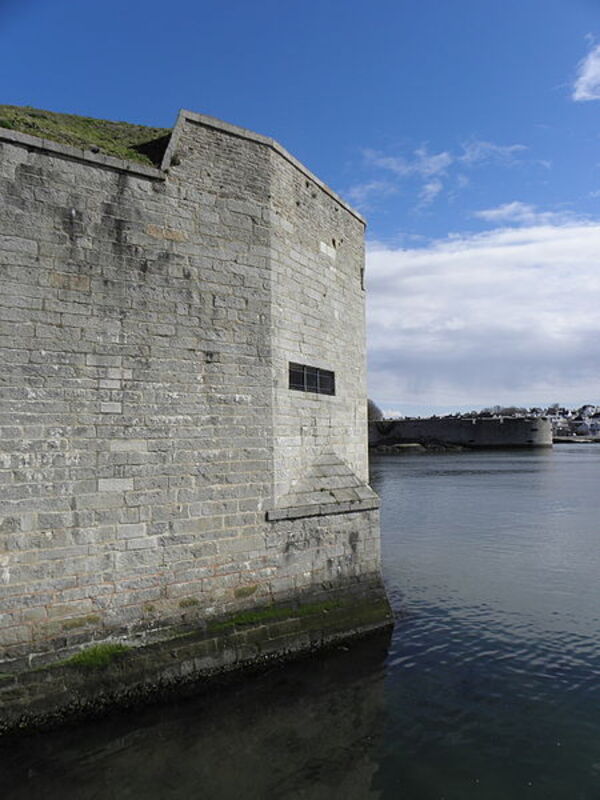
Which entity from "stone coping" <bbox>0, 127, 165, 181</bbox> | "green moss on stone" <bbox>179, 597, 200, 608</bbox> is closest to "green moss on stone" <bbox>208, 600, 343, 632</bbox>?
"green moss on stone" <bbox>179, 597, 200, 608</bbox>

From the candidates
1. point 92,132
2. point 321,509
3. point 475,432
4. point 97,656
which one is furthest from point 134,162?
point 475,432

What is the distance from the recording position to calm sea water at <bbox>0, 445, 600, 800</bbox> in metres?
5.77

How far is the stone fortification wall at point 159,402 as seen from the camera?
22.7ft

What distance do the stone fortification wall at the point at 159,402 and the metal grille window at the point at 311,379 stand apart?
188 millimetres

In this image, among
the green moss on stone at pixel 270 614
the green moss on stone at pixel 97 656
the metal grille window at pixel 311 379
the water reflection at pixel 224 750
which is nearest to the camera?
the water reflection at pixel 224 750

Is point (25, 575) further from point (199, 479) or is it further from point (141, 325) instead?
point (141, 325)

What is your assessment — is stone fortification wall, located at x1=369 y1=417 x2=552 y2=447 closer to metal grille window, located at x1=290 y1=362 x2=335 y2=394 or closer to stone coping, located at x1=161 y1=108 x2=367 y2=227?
metal grille window, located at x1=290 y1=362 x2=335 y2=394

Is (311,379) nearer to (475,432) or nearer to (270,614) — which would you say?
(270,614)

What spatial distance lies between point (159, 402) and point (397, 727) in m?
4.85

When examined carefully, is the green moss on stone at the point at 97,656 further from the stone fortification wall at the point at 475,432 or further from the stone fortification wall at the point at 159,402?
the stone fortification wall at the point at 475,432

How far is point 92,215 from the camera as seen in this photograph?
295 inches

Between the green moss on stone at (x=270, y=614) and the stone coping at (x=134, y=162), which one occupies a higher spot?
the stone coping at (x=134, y=162)

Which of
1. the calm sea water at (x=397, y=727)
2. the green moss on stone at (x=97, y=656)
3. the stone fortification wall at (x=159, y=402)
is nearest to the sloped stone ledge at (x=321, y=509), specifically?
the stone fortification wall at (x=159, y=402)

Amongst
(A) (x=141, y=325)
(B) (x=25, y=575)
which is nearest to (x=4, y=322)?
(A) (x=141, y=325)
